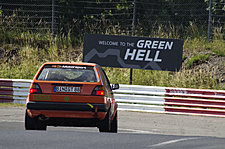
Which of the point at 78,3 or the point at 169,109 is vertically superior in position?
the point at 78,3

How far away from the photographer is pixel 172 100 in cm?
1603

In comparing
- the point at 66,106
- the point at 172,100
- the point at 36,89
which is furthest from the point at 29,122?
the point at 172,100

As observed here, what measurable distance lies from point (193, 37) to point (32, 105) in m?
16.4

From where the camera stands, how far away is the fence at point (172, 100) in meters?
15.5

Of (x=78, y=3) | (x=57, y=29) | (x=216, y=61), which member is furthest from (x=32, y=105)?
(x=78, y=3)

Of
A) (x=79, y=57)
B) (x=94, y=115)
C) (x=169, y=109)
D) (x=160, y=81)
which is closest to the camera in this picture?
(x=94, y=115)

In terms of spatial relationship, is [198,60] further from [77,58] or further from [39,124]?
[39,124]

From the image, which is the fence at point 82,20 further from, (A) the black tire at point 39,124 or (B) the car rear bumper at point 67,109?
(B) the car rear bumper at point 67,109

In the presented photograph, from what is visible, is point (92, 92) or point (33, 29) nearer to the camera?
point (92, 92)

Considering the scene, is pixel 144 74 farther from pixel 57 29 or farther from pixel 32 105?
pixel 32 105

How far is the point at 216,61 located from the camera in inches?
861

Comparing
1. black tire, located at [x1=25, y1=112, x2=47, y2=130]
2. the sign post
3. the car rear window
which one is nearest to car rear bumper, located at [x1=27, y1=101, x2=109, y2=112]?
black tire, located at [x1=25, y1=112, x2=47, y2=130]

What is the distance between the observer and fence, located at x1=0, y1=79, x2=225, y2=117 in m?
15.5

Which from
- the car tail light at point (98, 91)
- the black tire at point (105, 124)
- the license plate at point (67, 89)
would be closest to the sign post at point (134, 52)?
the black tire at point (105, 124)
